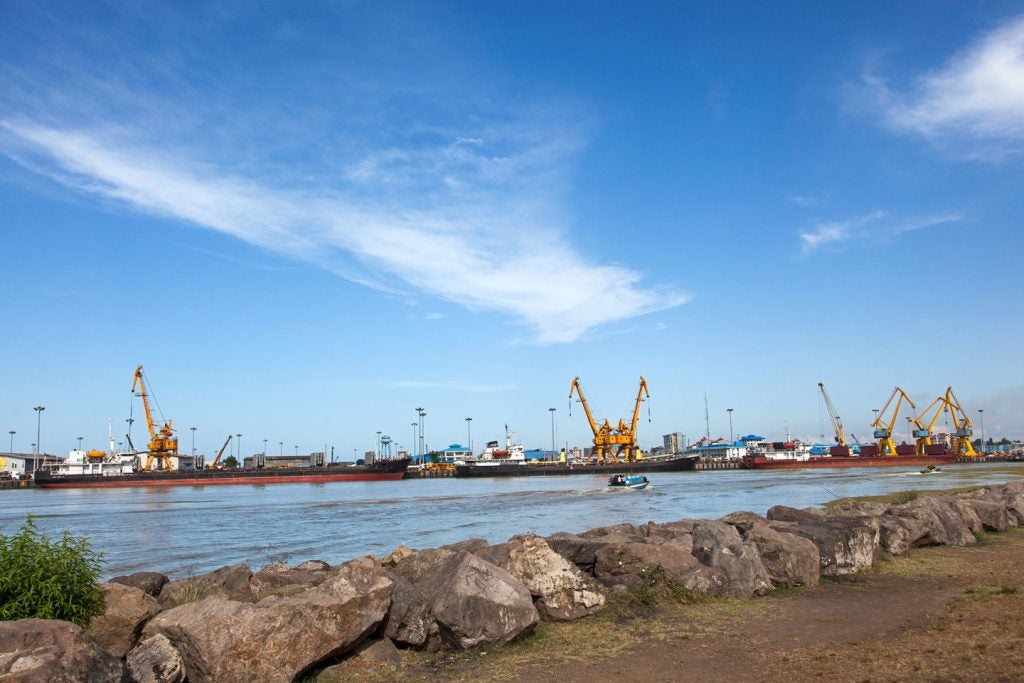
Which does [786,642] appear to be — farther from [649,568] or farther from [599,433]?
[599,433]

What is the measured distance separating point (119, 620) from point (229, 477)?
102 m

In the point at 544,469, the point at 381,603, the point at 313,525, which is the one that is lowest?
the point at 544,469

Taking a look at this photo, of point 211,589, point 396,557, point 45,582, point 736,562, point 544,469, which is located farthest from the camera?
point 544,469

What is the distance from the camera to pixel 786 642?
7.85 m

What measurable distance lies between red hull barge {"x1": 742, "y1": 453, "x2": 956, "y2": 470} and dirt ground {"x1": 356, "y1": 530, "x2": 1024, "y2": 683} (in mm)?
110704

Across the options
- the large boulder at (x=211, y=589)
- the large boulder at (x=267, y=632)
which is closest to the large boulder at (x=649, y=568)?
the large boulder at (x=267, y=632)

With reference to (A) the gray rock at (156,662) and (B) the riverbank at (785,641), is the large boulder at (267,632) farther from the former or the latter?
(B) the riverbank at (785,641)

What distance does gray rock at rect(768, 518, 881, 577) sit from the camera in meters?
11.5

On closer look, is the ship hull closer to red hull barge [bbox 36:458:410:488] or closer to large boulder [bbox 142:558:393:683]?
red hull barge [bbox 36:458:410:488]

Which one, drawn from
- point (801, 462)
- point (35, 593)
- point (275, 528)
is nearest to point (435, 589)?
point (35, 593)

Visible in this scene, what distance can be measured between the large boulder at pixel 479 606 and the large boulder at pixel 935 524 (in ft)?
29.5

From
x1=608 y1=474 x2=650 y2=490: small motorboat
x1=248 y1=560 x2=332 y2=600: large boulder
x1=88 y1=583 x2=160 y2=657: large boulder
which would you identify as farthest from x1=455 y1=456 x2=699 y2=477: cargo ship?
x1=88 y1=583 x2=160 y2=657: large boulder

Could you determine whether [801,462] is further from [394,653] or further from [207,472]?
[394,653]

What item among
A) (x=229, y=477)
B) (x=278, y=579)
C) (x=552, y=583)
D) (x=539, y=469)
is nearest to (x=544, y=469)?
(x=539, y=469)
